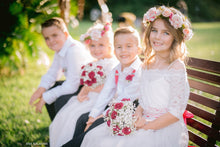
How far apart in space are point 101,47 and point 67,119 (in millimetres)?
1184

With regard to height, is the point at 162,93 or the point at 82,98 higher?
the point at 162,93

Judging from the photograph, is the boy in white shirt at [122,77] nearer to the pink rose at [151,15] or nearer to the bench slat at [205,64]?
Result: the pink rose at [151,15]

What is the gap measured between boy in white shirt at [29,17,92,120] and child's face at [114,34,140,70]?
962 millimetres

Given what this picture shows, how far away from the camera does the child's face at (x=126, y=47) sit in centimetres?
255

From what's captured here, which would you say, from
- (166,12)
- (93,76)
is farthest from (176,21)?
(93,76)

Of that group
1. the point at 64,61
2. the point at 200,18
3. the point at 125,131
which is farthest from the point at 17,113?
the point at 200,18

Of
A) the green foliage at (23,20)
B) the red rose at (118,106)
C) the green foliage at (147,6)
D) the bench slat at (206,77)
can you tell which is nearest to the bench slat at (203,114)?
the bench slat at (206,77)

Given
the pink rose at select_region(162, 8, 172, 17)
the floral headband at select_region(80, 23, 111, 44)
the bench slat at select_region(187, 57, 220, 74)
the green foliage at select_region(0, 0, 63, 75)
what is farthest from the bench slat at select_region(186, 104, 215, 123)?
the green foliage at select_region(0, 0, 63, 75)

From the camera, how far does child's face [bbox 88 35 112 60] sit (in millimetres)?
3036

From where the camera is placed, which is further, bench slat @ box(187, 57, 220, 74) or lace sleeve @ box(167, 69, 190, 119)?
bench slat @ box(187, 57, 220, 74)

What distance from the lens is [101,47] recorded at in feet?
10.1

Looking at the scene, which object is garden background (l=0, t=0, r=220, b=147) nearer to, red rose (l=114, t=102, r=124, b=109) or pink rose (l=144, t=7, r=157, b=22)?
pink rose (l=144, t=7, r=157, b=22)

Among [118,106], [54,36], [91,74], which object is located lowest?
[118,106]

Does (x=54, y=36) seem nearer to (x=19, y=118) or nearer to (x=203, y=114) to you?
(x=19, y=118)
